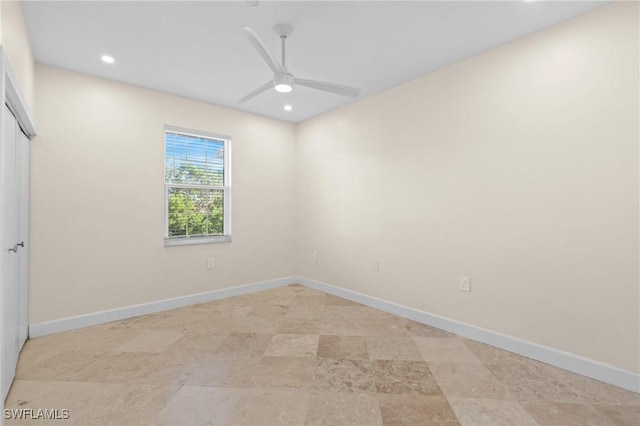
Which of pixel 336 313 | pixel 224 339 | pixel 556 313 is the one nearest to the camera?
pixel 556 313

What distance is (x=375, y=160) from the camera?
3.59 m

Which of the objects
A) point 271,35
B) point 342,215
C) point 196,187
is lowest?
point 342,215

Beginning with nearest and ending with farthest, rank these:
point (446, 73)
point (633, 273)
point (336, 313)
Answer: point (633, 273) < point (446, 73) < point (336, 313)

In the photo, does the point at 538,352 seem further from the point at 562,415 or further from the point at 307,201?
the point at 307,201

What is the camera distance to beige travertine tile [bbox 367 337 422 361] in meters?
2.40

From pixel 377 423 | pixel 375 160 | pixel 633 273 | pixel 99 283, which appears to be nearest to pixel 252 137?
pixel 375 160

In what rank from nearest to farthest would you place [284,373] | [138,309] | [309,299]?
1. [284,373]
2. [138,309]
3. [309,299]

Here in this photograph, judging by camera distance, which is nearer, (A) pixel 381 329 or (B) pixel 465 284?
(B) pixel 465 284

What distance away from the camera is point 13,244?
2.13 meters

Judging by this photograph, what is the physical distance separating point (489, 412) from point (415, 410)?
42 centimetres

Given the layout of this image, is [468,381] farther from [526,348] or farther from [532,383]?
[526,348]

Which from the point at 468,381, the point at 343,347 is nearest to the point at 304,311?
the point at 343,347

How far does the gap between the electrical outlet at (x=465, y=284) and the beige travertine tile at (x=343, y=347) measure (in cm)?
103

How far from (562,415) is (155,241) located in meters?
3.76
